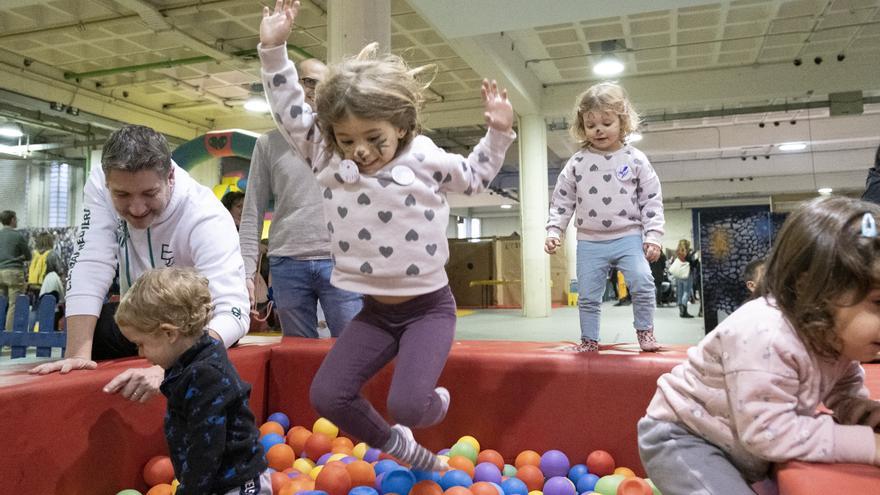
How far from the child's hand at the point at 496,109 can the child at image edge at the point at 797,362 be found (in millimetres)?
816

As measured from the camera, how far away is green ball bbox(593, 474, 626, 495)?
77.0 inches

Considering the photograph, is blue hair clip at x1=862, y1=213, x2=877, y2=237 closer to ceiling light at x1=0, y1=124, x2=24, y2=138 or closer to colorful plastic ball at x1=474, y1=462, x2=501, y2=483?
colorful plastic ball at x1=474, y1=462, x2=501, y2=483

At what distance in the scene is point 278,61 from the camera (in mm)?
1752

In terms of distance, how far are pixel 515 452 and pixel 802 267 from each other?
1.43 meters

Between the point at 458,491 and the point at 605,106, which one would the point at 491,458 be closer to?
the point at 458,491

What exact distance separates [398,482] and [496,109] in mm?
1111

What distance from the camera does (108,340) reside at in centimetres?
220

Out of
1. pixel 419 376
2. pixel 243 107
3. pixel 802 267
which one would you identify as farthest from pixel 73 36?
pixel 802 267

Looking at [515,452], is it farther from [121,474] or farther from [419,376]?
[121,474]

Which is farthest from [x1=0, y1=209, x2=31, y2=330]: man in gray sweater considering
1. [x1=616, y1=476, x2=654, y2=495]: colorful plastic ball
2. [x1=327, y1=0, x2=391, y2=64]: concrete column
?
[x1=616, y1=476, x2=654, y2=495]: colorful plastic ball

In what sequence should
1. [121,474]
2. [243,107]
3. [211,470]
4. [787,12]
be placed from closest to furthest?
[211,470], [121,474], [787,12], [243,107]

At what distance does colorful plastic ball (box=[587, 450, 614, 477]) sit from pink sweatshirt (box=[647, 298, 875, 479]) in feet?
2.80

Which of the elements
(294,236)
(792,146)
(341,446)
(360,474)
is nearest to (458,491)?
(360,474)

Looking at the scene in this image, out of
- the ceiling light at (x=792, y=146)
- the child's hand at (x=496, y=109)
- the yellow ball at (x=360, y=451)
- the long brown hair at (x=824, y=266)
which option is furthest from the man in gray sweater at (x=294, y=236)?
the ceiling light at (x=792, y=146)
